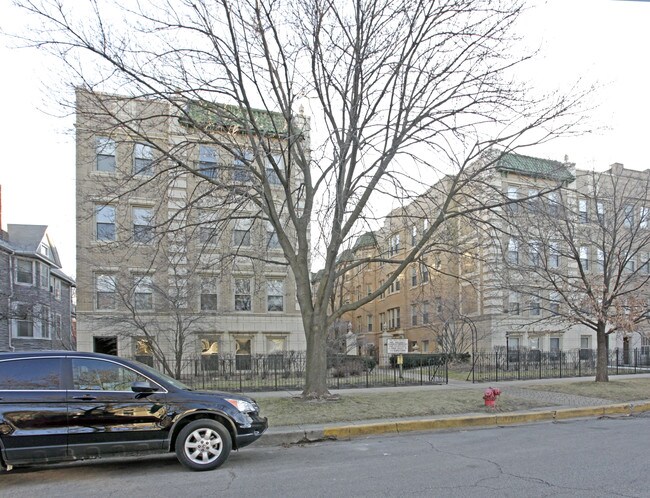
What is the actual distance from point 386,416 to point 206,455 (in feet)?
15.8

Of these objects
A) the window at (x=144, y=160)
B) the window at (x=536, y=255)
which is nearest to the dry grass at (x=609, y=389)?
the window at (x=536, y=255)

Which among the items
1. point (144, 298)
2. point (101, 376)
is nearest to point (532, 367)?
point (144, 298)

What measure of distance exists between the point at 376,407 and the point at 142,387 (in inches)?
238

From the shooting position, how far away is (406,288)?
40500 millimetres

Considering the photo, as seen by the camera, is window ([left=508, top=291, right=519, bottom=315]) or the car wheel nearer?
the car wheel

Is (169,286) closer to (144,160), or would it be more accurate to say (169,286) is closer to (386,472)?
(144,160)

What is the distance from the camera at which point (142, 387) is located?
6.68m

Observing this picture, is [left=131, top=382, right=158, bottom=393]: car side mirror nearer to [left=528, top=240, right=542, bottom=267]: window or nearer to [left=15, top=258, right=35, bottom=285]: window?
[left=528, top=240, right=542, bottom=267]: window

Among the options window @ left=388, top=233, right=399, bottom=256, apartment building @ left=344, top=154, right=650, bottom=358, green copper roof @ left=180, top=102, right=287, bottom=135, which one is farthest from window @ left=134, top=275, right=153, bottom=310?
window @ left=388, top=233, right=399, bottom=256

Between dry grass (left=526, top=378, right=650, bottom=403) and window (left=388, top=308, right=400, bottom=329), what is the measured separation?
25997 mm

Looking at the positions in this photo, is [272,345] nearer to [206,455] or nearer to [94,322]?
[94,322]

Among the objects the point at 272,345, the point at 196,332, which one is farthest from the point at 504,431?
the point at 272,345

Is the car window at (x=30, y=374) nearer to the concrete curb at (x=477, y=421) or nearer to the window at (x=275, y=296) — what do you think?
the concrete curb at (x=477, y=421)

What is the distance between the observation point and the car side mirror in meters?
6.64
